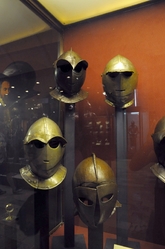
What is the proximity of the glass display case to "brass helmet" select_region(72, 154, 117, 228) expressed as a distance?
0.27 feet

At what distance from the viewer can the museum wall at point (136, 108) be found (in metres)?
1.88

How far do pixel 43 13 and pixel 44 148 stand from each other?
1.29m

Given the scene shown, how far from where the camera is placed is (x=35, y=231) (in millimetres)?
1729

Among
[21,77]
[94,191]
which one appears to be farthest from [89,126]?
[94,191]

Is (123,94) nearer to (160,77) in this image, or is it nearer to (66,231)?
(160,77)

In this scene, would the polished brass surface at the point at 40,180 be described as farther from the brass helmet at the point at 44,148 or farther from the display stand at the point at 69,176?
the display stand at the point at 69,176

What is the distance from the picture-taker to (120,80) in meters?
1.69

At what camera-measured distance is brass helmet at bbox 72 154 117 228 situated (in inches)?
52.6

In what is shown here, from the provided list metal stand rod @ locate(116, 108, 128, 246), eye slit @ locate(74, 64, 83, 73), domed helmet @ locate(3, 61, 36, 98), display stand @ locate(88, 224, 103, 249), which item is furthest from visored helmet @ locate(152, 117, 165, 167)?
domed helmet @ locate(3, 61, 36, 98)

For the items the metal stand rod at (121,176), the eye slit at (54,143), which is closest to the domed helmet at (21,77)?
the eye slit at (54,143)

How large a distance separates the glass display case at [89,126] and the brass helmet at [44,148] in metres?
0.11

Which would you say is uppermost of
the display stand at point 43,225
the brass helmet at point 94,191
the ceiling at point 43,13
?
the ceiling at point 43,13

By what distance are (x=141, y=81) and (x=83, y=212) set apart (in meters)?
1.19

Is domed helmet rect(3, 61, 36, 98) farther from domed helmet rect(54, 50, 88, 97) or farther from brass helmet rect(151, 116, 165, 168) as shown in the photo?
brass helmet rect(151, 116, 165, 168)
